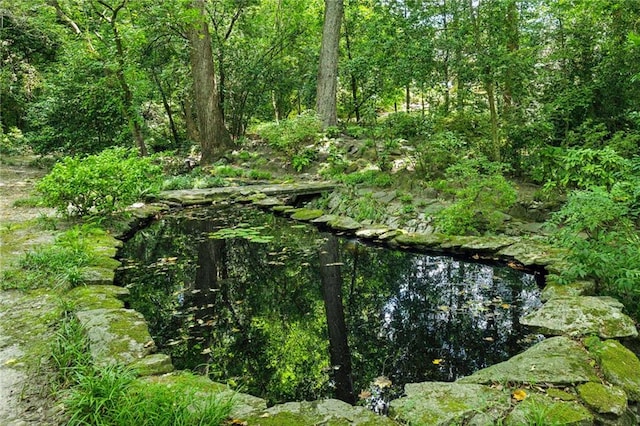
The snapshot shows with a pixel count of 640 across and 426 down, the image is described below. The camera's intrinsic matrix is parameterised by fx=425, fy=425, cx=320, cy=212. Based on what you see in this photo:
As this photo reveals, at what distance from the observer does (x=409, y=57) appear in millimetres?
7621

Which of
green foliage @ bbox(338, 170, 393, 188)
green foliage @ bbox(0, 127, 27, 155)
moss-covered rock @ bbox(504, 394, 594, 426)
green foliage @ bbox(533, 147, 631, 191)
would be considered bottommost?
moss-covered rock @ bbox(504, 394, 594, 426)

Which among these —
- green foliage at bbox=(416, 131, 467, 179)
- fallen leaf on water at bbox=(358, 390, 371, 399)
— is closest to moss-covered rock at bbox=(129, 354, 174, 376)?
fallen leaf on water at bbox=(358, 390, 371, 399)

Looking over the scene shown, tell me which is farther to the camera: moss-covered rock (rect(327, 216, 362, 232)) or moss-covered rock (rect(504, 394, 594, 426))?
moss-covered rock (rect(327, 216, 362, 232))

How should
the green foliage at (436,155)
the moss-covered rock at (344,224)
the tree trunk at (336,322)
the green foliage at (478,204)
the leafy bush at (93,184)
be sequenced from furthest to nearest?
1. the green foliage at (436,155)
2. the moss-covered rock at (344,224)
3. the leafy bush at (93,184)
4. the green foliage at (478,204)
5. the tree trunk at (336,322)

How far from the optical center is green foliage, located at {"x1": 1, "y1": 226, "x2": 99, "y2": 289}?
11.6 ft

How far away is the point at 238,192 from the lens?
8.04 meters

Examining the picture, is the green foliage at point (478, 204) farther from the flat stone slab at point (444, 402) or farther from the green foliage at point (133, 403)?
the green foliage at point (133, 403)

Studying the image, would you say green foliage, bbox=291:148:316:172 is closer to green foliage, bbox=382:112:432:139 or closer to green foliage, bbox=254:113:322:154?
green foliage, bbox=254:113:322:154

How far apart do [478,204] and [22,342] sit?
4.53m

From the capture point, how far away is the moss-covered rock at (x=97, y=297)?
3.12 m

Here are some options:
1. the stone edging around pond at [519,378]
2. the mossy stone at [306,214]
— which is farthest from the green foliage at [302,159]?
the stone edging around pond at [519,378]

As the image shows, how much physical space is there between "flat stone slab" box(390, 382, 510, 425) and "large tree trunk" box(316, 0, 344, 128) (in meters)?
8.14

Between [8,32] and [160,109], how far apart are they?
4.81 meters

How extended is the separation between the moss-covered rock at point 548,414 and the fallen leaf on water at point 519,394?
0.13 feet
